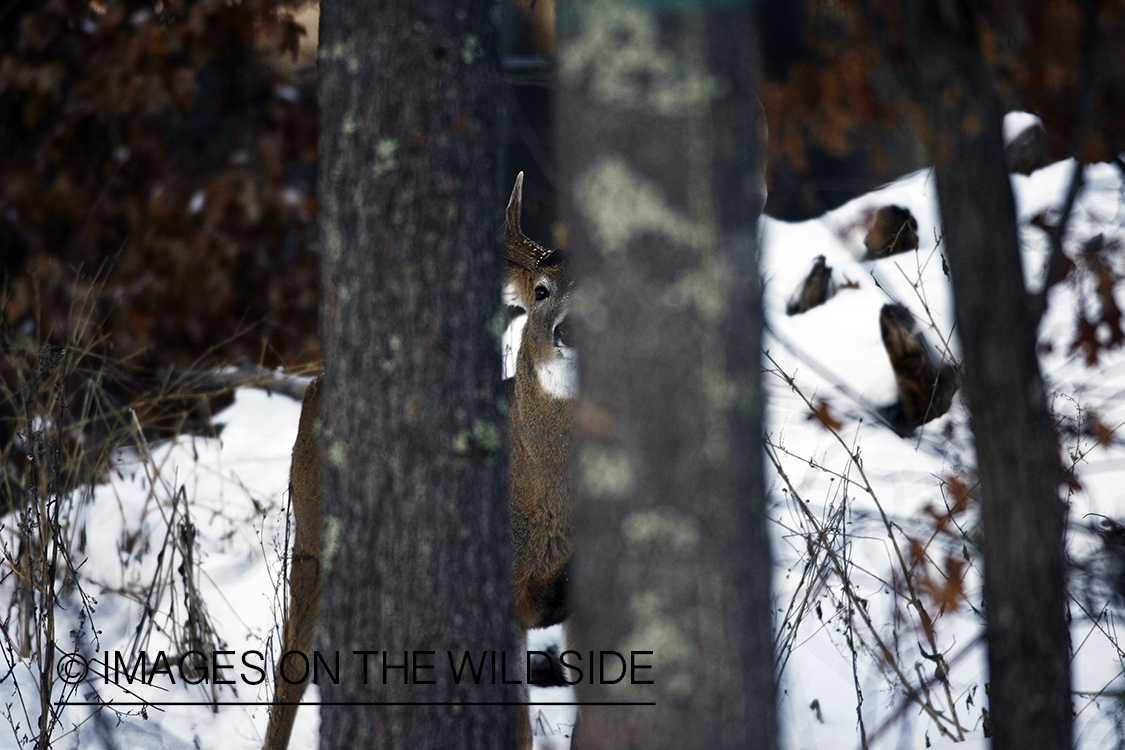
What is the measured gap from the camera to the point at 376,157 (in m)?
1.97

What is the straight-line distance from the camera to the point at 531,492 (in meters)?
3.68

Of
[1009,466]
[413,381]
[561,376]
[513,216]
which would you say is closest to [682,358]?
[413,381]

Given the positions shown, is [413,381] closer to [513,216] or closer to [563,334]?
[563,334]

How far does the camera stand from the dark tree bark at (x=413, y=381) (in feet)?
6.40

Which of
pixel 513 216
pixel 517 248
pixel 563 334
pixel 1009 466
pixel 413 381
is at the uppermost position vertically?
pixel 513 216

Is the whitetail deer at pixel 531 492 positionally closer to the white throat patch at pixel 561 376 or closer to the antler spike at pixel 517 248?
the white throat patch at pixel 561 376

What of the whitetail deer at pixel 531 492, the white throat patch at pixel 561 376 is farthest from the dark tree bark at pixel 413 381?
the white throat patch at pixel 561 376

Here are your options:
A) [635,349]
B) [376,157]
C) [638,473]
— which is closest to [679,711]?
[638,473]

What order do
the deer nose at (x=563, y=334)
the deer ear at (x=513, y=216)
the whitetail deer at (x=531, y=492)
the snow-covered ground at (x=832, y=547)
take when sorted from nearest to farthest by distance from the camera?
1. the snow-covered ground at (x=832, y=547)
2. the whitetail deer at (x=531, y=492)
3. the deer nose at (x=563, y=334)
4. the deer ear at (x=513, y=216)

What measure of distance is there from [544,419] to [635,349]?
2.31 metres

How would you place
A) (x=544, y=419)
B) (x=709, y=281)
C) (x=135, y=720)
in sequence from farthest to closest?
1. (x=544, y=419)
2. (x=135, y=720)
3. (x=709, y=281)

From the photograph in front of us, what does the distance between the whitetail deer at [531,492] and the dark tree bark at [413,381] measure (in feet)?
4.60

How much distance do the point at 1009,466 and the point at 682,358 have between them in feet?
2.98

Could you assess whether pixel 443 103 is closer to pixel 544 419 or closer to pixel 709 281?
pixel 709 281
